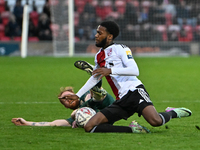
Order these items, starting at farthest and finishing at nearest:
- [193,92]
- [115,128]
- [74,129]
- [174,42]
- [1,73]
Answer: [174,42] → [1,73] → [193,92] → [74,129] → [115,128]

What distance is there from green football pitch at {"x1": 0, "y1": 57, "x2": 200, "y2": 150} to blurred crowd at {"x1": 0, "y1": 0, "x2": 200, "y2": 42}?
12.8 ft

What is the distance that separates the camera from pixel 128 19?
22328 millimetres

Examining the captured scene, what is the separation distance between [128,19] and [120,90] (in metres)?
16.7

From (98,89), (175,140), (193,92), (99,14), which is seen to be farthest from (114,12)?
(175,140)

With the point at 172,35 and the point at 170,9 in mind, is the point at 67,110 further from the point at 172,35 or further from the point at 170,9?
the point at 170,9

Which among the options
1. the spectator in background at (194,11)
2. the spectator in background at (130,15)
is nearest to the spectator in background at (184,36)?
the spectator in background at (194,11)

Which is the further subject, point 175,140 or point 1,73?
point 1,73

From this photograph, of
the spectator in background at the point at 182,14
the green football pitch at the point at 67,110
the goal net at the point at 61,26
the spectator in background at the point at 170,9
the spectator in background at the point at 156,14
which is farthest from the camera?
the spectator in background at the point at 182,14

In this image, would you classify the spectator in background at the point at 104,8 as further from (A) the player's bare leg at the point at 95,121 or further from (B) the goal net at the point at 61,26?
(A) the player's bare leg at the point at 95,121

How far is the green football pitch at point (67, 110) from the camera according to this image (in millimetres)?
4973

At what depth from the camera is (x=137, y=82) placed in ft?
19.6

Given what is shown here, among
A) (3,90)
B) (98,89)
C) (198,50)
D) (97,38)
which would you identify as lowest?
(198,50)

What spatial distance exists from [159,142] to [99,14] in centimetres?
1816

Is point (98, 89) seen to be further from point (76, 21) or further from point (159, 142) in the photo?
point (76, 21)
